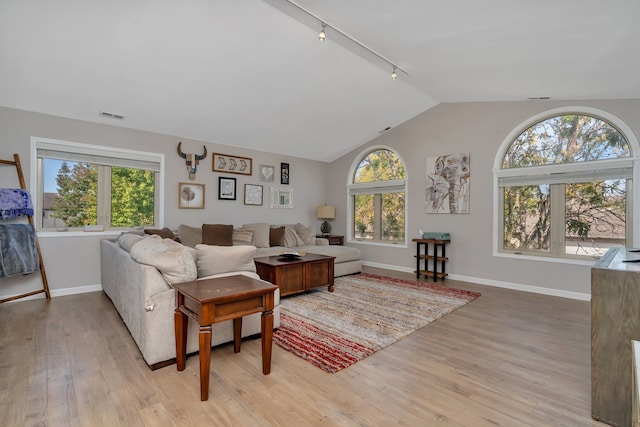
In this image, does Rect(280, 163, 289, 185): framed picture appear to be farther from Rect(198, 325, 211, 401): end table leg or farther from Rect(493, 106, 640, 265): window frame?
Rect(198, 325, 211, 401): end table leg

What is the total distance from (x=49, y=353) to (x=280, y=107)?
386 centimetres

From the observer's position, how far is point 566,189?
427cm

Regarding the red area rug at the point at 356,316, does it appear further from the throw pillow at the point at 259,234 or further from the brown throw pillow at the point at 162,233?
the brown throw pillow at the point at 162,233

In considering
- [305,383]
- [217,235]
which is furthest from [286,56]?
[305,383]

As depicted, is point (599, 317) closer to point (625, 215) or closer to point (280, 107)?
point (625, 215)

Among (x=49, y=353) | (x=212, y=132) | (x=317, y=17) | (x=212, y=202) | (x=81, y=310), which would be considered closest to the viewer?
(x=49, y=353)

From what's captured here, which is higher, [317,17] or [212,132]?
[317,17]

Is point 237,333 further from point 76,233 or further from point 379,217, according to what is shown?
point 379,217

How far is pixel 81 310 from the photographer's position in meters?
3.48

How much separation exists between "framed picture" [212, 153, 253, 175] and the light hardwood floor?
10.4 ft

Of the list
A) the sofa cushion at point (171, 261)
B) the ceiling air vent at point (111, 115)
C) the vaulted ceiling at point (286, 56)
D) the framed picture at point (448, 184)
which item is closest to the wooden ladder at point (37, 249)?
the vaulted ceiling at point (286, 56)

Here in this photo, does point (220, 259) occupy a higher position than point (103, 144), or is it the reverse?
point (103, 144)

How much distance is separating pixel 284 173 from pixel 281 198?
1.73 feet

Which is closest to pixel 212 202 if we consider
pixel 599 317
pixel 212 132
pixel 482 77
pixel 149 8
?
pixel 212 132
